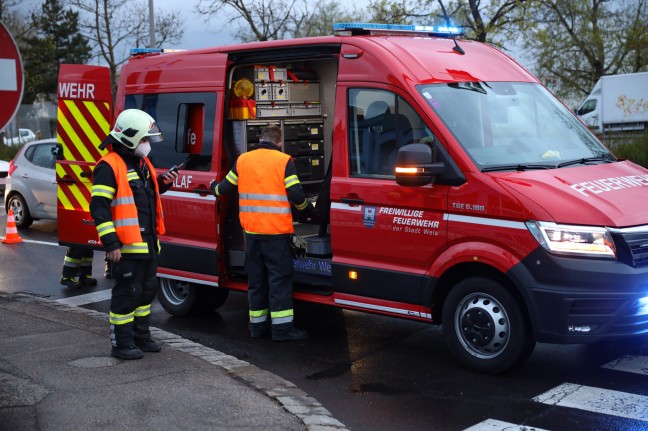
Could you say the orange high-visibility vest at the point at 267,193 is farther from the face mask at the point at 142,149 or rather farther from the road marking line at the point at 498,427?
the road marking line at the point at 498,427

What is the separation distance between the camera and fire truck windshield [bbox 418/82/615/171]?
6.62 meters

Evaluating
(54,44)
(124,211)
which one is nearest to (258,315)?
(124,211)

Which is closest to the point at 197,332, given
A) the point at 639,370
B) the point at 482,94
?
the point at 482,94

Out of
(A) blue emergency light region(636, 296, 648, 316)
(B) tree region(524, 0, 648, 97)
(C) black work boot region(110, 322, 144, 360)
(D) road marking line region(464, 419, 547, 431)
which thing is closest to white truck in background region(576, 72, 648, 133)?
(B) tree region(524, 0, 648, 97)

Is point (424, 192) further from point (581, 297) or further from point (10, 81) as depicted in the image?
point (10, 81)

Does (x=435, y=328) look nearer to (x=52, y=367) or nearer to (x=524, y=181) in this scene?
(x=524, y=181)

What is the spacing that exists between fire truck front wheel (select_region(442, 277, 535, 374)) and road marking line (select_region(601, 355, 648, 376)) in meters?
0.74

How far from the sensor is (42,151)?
16172mm

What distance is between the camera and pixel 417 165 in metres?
6.37

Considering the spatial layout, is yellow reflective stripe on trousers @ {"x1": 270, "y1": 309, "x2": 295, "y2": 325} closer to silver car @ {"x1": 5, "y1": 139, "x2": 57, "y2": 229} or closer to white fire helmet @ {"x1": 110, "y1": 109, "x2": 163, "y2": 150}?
white fire helmet @ {"x1": 110, "y1": 109, "x2": 163, "y2": 150}

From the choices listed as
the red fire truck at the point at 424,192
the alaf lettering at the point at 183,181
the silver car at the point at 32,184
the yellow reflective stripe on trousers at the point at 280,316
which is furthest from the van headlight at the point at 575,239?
the silver car at the point at 32,184

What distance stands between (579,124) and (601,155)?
0.46 metres

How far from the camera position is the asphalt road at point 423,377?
561 centimetres

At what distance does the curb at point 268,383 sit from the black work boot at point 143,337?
0.20 metres
